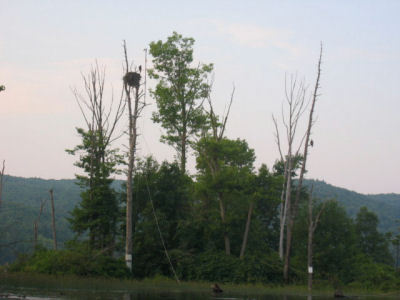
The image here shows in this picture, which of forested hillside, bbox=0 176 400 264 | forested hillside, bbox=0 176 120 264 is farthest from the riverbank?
forested hillside, bbox=0 176 400 264

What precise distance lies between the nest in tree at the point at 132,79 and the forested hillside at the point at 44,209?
33.5 m

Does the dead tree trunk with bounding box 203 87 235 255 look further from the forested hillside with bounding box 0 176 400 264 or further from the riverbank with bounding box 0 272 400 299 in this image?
the forested hillside with bounding box 0 176 400 264

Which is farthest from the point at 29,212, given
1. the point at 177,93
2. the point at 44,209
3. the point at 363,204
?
the point at 363,204

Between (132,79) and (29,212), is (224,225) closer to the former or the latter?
(132,79)

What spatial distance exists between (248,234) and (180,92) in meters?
12.5

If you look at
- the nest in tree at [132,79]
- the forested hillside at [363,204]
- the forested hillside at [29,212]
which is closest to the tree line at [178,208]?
the nest in tree at [132,79]

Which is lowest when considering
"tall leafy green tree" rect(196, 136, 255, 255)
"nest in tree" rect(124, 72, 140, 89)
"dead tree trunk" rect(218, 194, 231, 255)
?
"dead tree trunk" rect(218, 194, 231, 255)

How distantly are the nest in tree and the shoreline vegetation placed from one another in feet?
40.9

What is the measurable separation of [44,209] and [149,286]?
294ft

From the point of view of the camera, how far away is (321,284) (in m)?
36.5

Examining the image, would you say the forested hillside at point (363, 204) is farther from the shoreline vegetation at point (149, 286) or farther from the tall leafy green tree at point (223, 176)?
the shoreline vegetation at point (149, 286)

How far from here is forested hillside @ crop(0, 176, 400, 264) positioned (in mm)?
92312

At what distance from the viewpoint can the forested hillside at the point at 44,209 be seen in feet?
303

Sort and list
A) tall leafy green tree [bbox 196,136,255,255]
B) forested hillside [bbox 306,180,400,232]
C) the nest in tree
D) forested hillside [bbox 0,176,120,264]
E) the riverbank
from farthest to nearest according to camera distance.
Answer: forested hillside [bbox 306,180,400,232] < forested hillside [bbox 0,176,120,264] < tall leafy green tree [bbox 196,136,255,255] < the nest in tree < the riverbank
